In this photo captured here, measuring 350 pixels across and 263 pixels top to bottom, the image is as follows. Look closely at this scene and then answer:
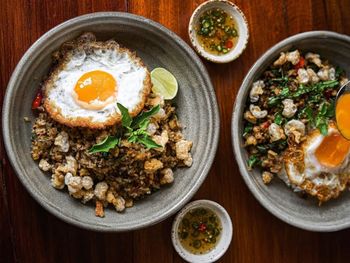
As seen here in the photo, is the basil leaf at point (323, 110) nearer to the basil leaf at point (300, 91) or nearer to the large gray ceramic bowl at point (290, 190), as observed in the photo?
the basil leaf at point (300, 91)

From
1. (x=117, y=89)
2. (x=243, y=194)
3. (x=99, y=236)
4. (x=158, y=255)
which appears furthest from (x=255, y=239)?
(x=117, y=89)

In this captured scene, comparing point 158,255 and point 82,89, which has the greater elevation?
point 82,89

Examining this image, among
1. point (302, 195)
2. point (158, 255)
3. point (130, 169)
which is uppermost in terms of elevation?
point (130, 169)

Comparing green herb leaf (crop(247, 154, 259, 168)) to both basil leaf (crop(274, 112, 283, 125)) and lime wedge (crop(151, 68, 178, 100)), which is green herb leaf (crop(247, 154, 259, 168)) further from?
lime wedge (crop(151, 68, 178, 100))

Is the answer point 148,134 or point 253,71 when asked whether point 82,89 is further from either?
point 253,71

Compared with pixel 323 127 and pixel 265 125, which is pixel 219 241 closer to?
pixel 265 125
